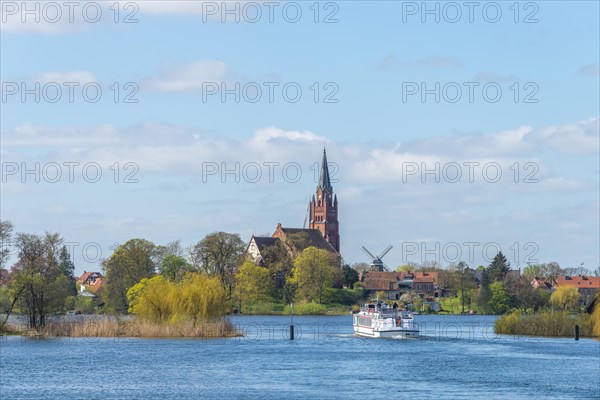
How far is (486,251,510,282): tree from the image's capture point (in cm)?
18500

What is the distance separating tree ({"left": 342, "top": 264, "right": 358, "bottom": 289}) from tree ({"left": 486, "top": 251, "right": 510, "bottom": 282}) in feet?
75.9

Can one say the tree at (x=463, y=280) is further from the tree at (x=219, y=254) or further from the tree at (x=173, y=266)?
the tree at (x=173, y=266)

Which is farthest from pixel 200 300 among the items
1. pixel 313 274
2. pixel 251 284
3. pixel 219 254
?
pixel 313 274

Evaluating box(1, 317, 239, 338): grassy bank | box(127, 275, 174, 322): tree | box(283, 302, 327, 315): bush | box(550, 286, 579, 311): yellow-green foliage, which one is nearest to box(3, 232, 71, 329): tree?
box(1, 317, 239, 338): grassy bank

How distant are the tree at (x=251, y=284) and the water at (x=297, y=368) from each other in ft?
192

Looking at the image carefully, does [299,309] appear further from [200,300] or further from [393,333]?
[200,300]

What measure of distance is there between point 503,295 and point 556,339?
64.3 m

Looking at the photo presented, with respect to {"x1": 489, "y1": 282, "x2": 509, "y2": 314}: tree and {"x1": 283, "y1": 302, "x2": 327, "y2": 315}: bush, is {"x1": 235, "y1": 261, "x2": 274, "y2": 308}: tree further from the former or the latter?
{"x1": 489, "y1": 282, "x2": 509, "y2": 314}: tree

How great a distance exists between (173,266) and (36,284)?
4367 centimetres

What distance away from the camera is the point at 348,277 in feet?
623

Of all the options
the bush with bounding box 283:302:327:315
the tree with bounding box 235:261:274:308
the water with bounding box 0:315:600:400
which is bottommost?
the water with bounding box 0:315:600:400

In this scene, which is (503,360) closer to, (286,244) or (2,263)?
(2,263)

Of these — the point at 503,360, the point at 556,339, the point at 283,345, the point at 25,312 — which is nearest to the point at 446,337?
the point at 556,339

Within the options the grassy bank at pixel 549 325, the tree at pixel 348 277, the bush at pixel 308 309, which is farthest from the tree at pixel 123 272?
the tree at pixel 348 277
